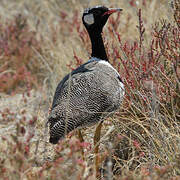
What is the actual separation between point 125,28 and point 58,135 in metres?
3.19

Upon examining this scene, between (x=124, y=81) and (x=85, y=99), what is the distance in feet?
2.07

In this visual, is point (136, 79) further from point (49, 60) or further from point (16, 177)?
point (49, 60)

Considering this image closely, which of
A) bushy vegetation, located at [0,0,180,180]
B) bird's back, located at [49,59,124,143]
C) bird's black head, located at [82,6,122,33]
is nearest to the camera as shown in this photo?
bushy vegetation, located at [0,0,180,180]

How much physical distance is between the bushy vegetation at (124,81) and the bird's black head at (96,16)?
0.65 feet

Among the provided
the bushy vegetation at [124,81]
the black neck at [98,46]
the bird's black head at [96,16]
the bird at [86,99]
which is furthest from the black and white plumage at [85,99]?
the bird's black head at [96,16]

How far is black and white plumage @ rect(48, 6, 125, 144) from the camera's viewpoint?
9.55 ft

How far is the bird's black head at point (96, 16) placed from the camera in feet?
11.6

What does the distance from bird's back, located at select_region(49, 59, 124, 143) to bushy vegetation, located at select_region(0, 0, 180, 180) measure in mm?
132

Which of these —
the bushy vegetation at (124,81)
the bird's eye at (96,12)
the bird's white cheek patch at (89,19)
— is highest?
the bird's eye at (96,12)

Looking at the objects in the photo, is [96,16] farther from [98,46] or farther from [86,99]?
[86,99]

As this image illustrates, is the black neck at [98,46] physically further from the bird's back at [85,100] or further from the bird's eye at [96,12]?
the bird's back at [85,100]

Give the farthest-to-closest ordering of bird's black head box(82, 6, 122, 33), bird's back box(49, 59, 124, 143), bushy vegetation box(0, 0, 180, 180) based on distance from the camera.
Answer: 1. bird's black head box(82, 6, 122, 33)
2. bird's back box(49, 59, 124, 143)
3. bushy vegetation box(0, 0, 180, 180)

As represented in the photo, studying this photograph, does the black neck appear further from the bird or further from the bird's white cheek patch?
the bird

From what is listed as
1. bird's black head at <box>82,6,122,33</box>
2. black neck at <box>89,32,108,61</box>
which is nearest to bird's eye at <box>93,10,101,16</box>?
bird's black head at <box>82,6,122,33</box>
